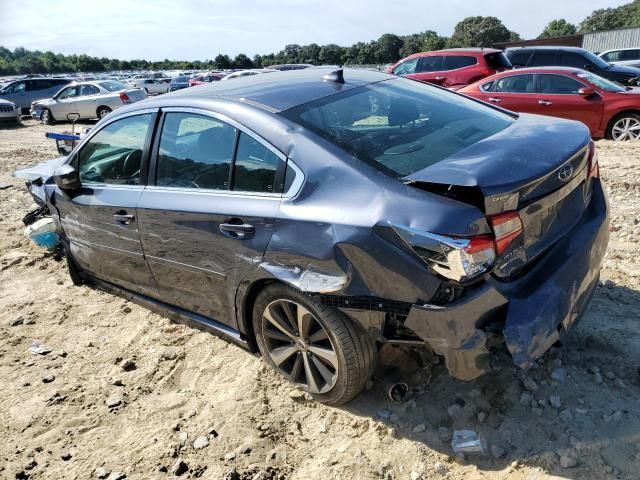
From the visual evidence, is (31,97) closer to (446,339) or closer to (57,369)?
(57,369)

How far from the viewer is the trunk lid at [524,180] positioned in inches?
87.2

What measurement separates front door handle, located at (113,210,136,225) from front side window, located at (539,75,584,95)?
8307 mm

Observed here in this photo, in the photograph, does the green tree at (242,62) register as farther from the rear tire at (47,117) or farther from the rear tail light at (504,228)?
the rear tail light at (504,228)

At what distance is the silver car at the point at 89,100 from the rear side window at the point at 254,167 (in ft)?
53.0

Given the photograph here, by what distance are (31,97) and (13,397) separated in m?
23.4

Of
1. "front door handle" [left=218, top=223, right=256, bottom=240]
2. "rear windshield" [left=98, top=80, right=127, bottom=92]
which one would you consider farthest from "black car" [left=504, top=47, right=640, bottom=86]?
"rear windshield" [left=98, top=80, right=127, bottom=92]

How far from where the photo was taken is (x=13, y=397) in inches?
131

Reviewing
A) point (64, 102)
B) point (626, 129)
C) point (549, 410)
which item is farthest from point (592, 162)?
point (64, 102)

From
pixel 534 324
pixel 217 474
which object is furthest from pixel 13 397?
pixel 534 324

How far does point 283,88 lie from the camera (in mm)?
3152

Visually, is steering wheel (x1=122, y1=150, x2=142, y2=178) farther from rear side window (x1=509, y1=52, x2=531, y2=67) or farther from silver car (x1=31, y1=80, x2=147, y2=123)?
silver car (x1=31, y1=80, x2=147, y2=123)

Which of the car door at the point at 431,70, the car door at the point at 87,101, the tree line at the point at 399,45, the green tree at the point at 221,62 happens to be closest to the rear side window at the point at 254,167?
the car door at the point at 431,70

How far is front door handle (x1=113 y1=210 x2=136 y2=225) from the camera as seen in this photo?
344 centimetres

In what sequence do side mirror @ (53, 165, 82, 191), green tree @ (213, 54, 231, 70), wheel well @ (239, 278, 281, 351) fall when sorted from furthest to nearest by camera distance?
green tree @ (213, 54, 231, 70), side mirror @ (53, 165, 82, 191), wheel well @ (239, 278, 281, 351)
